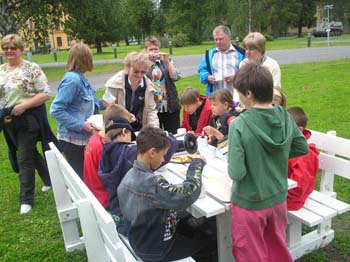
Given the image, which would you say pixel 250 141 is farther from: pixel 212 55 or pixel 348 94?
pixel 348 94

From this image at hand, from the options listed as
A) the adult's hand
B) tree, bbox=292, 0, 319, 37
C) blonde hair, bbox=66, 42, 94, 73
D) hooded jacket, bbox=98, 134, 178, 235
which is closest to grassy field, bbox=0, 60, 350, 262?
hooded jacket, bbox=98, 134, 178, 235

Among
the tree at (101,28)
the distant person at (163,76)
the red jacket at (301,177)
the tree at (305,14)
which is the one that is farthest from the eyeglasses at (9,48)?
the tree at (305,14)

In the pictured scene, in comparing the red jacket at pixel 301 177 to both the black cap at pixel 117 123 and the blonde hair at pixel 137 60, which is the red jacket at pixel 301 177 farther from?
the blonde hair at pixel 137 60

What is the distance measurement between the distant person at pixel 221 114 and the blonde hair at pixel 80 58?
134 cm

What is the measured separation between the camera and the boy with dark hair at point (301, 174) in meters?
3.01

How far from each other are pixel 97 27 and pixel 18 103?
37.0 meters

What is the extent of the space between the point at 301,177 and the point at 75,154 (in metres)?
2.32

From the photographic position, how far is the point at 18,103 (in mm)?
4418

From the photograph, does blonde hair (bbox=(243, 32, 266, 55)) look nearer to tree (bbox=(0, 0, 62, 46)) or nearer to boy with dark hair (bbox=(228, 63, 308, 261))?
boy with dark hair (bbox=(228, 63, 308, 261))

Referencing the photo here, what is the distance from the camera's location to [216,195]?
2.71 m

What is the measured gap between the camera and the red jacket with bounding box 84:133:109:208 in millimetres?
3229

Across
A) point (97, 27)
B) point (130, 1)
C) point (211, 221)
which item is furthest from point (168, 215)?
point (130, 1)


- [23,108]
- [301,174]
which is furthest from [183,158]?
[23,108]

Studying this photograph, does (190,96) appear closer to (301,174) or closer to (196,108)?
(196,108)
